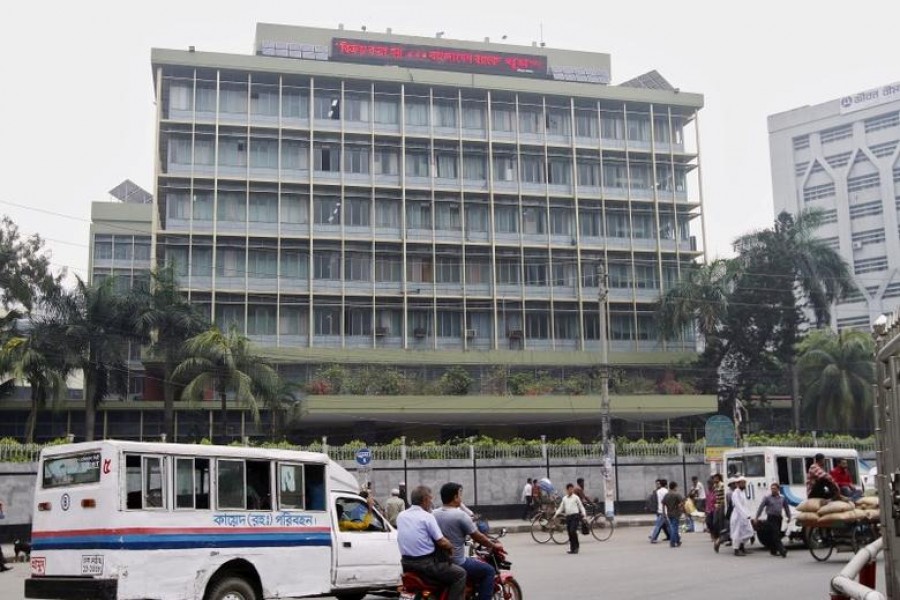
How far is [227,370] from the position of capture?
1747 inches

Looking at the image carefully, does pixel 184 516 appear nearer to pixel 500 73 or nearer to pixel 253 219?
pixel 253 219

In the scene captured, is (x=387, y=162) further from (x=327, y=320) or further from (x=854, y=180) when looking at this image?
(x=854, y=180)

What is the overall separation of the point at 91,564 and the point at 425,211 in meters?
49.9

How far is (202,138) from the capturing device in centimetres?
5750

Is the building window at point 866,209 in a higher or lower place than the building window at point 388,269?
higher

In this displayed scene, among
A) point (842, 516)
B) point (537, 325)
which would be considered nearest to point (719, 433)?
point (842, 516)

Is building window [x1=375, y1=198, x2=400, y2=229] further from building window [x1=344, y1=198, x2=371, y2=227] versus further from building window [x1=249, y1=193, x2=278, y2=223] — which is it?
building window [x1=249, y1=193, x2=278, y2=223]

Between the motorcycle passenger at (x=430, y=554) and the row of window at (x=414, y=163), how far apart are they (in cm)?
4969

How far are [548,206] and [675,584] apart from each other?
154 ft

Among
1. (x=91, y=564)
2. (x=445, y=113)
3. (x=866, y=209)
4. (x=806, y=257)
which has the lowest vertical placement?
(x=91, y=564)

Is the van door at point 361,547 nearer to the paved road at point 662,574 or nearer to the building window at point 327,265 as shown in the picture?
the paved road at point 662,574

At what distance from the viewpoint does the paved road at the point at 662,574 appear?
14.9 metres

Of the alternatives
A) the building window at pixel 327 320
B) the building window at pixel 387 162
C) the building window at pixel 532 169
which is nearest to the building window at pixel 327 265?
the building window at pixel 327 320

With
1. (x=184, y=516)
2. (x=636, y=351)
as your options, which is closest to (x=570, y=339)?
(x=636, y=351)
